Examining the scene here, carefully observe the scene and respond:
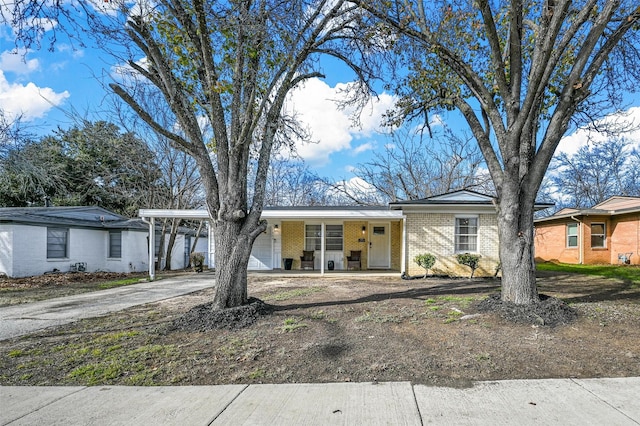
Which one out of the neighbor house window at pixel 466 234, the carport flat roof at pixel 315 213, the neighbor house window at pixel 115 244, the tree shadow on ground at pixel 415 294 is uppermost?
the carport flat roof at pixel 315 213

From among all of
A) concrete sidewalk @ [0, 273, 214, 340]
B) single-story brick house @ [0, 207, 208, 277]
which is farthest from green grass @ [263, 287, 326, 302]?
single-story brick house @ [0, 207, 208, 277]

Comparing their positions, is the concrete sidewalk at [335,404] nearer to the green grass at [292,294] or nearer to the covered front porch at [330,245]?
the green grass at [292,294]

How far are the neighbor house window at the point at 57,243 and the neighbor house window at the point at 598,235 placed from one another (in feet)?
81.1

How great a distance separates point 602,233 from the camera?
58.7 feet

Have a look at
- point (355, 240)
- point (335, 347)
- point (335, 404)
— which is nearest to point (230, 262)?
point (335, 347)

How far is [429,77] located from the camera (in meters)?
8.12

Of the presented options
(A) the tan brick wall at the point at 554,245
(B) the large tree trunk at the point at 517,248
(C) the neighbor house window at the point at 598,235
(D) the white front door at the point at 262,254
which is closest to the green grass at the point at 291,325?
(B) the large tree trunk at the point at 517,248

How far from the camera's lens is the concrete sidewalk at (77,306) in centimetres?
639

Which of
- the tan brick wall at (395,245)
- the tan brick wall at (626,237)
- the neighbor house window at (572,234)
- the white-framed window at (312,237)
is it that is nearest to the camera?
the tan brick wall at (395,245)

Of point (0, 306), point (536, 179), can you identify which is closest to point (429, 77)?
point (536, 179)

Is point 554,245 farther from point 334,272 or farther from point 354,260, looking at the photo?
point 334,272

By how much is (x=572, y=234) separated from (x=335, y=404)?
20.4 metres

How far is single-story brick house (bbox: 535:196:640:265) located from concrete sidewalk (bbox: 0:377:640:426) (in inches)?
668

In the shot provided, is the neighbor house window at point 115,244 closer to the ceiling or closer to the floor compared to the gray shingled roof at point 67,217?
closer to the floor
